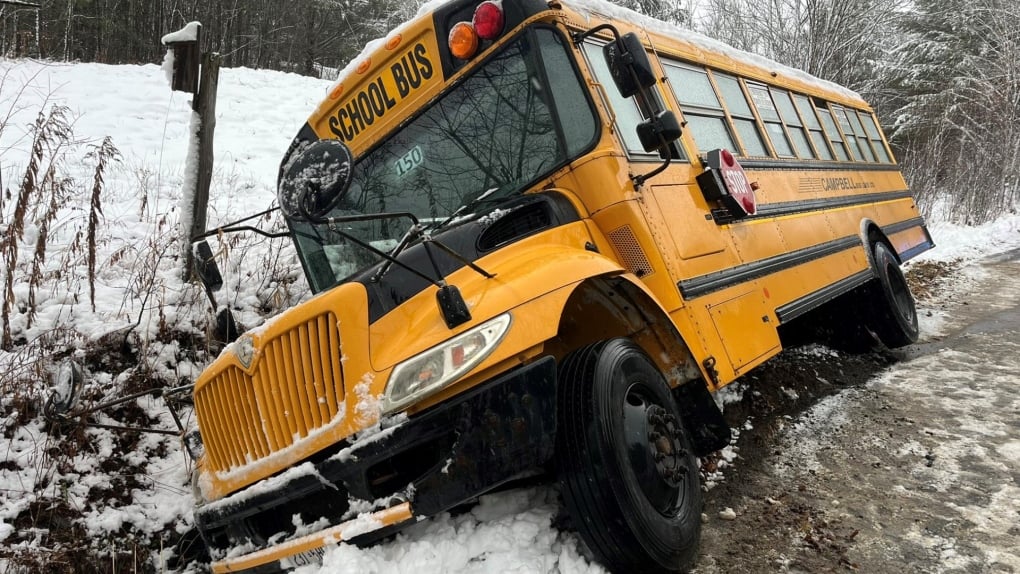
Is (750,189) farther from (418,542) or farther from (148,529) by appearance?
Answer: (148,529)

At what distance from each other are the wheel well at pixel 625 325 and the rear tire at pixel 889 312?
3.39 metres

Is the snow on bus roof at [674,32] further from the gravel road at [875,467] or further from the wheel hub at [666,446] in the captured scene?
the gravel road at [875,467]

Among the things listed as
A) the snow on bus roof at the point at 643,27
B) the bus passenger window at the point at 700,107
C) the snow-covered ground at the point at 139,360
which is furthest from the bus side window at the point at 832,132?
the bus passenger window at the point at 700,107

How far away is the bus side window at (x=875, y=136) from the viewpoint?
7438 millimetres

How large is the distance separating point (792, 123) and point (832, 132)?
4.25 ft

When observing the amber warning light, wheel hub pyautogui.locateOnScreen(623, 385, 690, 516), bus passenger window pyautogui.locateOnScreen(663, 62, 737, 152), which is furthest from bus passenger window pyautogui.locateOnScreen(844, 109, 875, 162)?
wheel hub pyautogui.locateOnScreen(623, 385, 690, 516)

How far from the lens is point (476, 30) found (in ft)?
8.86

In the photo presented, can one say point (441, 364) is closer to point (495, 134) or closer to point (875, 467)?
point (495, 134)

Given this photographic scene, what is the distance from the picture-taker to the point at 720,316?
3016mm

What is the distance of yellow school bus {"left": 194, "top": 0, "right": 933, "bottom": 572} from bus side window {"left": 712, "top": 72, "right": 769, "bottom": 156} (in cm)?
7

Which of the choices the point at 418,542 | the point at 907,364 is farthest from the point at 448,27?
the point at 907,364

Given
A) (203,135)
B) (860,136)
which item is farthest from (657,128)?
(860,136)

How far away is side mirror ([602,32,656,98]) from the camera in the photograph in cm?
244

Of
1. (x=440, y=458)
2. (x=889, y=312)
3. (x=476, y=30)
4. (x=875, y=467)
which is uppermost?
(x=476, y=30)
